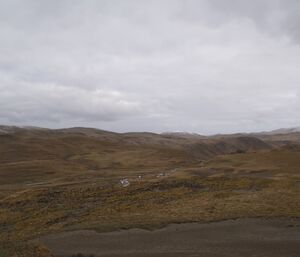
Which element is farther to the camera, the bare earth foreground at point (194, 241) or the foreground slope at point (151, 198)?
the foreground slope at point (151, 198)

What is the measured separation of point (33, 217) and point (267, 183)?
25.9m

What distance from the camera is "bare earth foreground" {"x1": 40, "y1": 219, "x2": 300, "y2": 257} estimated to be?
77.1 ft

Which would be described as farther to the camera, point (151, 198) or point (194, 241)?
point (151, 198)

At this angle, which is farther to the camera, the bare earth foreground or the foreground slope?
the foreground slope

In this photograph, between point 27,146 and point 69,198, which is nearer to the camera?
point 69,198

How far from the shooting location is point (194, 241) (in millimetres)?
25672

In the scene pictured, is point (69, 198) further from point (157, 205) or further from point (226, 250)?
point (226, 250)

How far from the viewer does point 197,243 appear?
993 inches

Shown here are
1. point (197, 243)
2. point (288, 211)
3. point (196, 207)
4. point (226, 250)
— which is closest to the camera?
point (226, 250)

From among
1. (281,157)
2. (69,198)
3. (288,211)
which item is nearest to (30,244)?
(288,211)

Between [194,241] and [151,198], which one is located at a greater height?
[151,198]

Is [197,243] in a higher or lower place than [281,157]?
lower

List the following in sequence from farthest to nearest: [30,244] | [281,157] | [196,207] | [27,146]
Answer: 1. [27,146]
2. [281,157]
3. [196,207]
4. [30,244]

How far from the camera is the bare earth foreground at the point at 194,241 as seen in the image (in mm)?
23502
